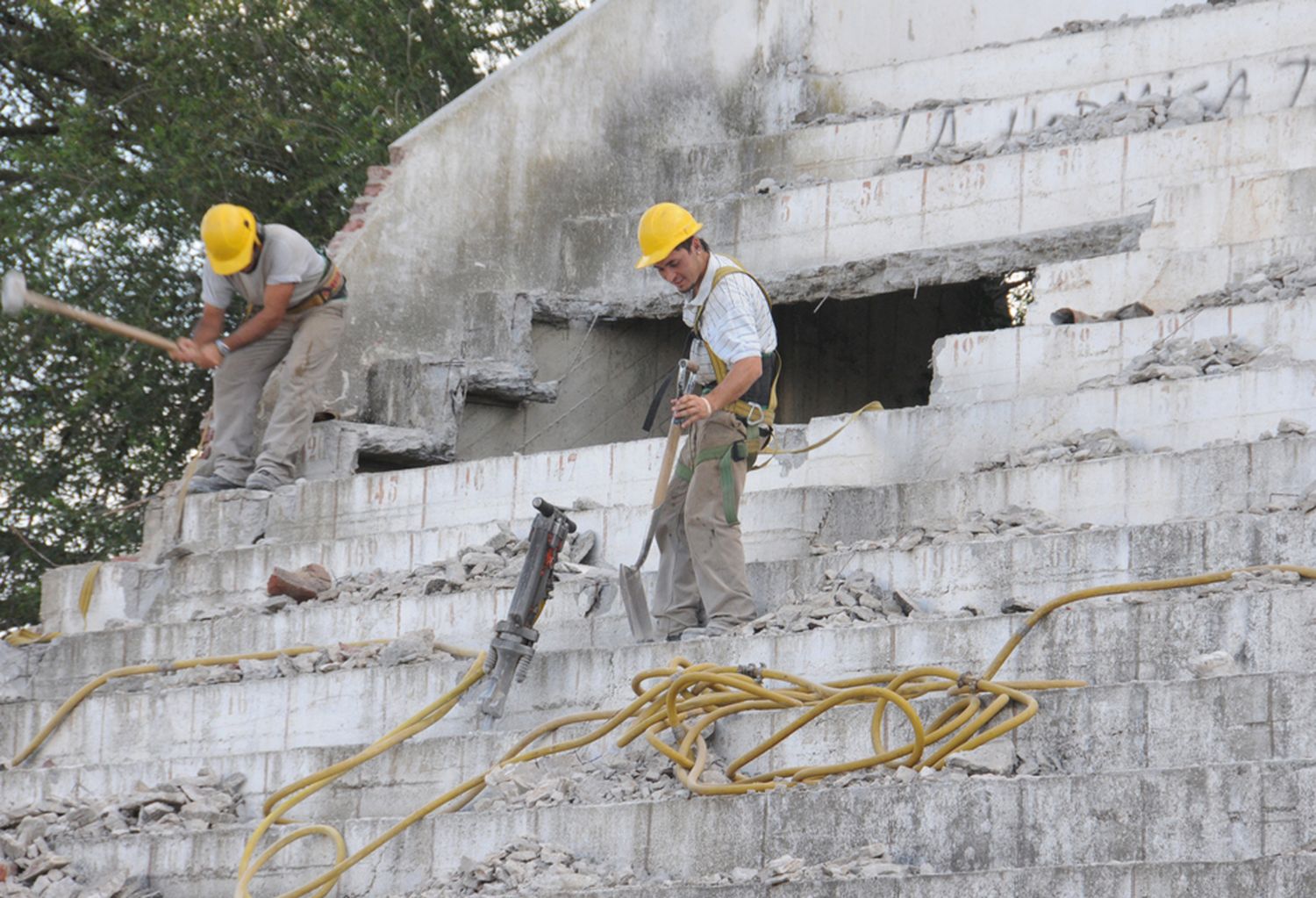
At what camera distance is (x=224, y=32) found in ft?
44.4

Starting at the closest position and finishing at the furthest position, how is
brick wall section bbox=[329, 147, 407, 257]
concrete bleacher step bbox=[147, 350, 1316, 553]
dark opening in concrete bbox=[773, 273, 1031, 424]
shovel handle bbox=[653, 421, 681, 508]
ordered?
shovel handle bbox=[653, 421, 681, 508], concrete bleacher step bbox=[147, 350, 1316, 553], brick wall section bbox=[329, 147, 407, 257], dark opening in concrete bbox=[773, 273, 1031, 424]

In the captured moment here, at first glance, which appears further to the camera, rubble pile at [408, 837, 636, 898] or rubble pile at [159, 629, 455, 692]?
rubble pile at [159, 629, 455, 692]

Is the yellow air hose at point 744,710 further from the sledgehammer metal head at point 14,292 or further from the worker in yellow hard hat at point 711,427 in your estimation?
the sledgehammer metal head at point 14,292

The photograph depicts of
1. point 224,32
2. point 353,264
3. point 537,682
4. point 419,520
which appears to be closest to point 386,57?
point 224,32

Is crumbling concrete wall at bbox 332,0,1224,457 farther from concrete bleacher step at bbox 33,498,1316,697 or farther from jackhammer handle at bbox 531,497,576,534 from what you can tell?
jackhammer handle at bbox 531,497,576,534

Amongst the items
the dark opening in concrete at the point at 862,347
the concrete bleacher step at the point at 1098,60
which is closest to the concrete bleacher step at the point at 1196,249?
the concrete bleacher step at the point at 1098,60

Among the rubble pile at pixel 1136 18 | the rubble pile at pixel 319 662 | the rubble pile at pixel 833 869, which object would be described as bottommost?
the rubble pile at pixel 833 869

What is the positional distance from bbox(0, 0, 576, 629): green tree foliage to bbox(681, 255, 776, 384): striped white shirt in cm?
564

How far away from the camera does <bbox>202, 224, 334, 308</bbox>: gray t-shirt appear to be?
34.3 feet

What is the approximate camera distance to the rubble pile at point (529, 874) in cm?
623

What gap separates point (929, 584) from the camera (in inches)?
305

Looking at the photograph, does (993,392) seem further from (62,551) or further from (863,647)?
(62,551)

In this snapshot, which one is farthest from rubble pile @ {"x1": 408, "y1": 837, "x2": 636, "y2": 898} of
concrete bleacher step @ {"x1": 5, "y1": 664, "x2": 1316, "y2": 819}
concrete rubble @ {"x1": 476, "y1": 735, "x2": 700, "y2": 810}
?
concrete bleacher step @ {"x1": 5, "y1": 664, "x2": 1316, "y2": 819}

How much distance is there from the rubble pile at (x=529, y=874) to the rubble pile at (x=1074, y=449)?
2.73 metres
